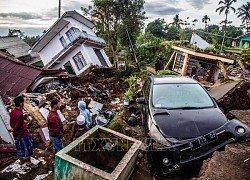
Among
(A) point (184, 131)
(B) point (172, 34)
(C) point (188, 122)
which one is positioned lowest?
(A) point (184, 131)

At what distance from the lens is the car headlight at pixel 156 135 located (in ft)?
11.8

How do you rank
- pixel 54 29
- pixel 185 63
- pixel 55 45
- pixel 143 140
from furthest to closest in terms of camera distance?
pixel 55 45 → pixel 54 29 → pixel 185 63 → pixel 143 140

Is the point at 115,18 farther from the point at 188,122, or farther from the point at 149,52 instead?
the point at 188,122

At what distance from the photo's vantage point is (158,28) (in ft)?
168

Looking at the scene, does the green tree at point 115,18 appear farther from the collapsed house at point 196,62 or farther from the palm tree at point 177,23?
the palm tree at point 177,23

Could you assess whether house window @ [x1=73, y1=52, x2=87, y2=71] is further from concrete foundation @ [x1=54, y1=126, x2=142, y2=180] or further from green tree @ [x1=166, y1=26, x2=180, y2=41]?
green tree @ [x1=166, y1=26, x2=180, y2=41]

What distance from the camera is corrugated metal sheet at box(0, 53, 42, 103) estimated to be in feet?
28.2

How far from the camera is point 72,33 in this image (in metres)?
18.4

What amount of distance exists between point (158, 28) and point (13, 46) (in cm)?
3614

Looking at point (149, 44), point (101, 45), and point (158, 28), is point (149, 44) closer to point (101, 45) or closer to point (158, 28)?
point (101, 45)

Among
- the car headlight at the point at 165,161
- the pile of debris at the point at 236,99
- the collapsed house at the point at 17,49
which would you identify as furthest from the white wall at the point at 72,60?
the car headlight at the point at 165,161

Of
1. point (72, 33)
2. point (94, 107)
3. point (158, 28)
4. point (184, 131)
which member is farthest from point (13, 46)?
point (158, 28)

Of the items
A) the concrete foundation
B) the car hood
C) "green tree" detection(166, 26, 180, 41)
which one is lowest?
the concrete foundation

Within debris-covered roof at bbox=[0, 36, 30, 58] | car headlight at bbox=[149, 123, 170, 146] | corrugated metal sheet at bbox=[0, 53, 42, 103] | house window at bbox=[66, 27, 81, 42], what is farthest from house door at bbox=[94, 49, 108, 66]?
car headlight at bbox=[149, 123, 170, 146]
